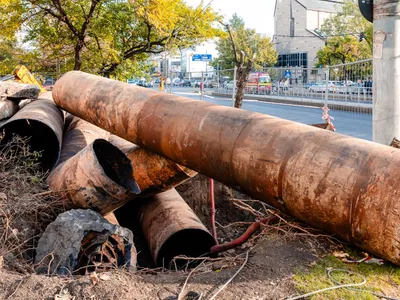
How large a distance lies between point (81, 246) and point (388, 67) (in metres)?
3.46

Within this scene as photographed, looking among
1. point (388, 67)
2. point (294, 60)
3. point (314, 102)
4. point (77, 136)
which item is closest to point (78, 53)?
point (77, 136)

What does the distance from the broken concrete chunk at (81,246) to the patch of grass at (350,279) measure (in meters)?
1.70

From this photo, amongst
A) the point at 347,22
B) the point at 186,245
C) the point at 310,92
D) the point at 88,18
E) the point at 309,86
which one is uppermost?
the point at 347,22

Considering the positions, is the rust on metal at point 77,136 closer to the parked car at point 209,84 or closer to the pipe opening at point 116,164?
the pipe opening at point 116,164

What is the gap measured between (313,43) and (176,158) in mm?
47915

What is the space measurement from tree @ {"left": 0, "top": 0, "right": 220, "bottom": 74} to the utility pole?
9.16 metres

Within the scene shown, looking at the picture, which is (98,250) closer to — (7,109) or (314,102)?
(7,109)

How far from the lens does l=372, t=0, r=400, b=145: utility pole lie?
473 centimetres

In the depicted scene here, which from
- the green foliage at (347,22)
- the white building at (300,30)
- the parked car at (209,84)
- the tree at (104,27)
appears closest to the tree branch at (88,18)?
the tree at (104,27)

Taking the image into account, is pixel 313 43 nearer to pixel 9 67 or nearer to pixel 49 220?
pixel 9 67

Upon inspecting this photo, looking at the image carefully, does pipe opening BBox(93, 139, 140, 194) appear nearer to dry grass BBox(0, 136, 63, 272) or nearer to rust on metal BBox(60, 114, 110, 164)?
dry grass BBox(0, 136, 63, 272)

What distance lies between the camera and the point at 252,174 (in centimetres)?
399

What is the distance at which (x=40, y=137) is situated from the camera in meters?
7.32

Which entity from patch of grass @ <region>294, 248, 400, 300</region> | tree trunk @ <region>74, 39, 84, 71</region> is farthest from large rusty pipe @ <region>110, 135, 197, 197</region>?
tree trunk @ <region>74, 39, 84, 71</region>
